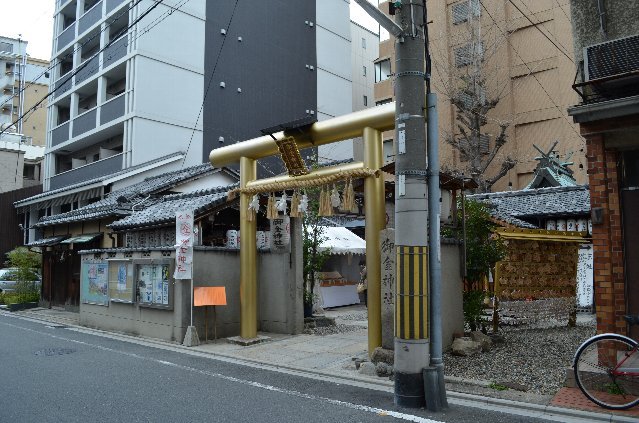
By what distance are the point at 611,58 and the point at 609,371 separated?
15.4 ft

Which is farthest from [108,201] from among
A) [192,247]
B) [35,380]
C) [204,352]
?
[35,380]

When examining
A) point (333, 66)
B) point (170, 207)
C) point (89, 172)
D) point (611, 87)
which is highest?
point (333, 66)

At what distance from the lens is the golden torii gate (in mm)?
10125

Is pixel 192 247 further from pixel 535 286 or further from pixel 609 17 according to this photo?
pixel 609 17

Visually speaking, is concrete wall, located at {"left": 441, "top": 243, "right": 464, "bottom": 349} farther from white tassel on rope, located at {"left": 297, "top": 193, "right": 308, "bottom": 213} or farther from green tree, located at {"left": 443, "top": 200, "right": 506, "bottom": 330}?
white tassel on rope, located at {"left": 297, "top": 193, "right": 308, "bottom": 213}

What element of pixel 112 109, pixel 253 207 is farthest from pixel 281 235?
pixel 112 109

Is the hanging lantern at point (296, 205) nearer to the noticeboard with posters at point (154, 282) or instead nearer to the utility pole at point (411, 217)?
the noticeboard with posters at point (154, 282)

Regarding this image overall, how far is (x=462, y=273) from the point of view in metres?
10.9

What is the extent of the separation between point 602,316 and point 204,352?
27.5ft

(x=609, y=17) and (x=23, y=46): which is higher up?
(x=23, y=46)

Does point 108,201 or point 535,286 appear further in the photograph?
point 108,201

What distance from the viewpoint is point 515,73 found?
103 ft

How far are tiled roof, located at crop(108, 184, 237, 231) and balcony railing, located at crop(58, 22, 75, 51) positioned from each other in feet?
65.5

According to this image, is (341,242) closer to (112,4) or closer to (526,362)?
(526,362)
